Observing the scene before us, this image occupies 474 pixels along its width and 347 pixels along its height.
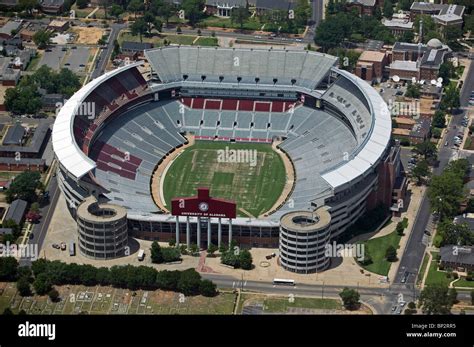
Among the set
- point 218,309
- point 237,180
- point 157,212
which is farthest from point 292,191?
point 218,309

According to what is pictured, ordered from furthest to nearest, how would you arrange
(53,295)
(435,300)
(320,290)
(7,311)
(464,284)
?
(464,284)
(320,290)
(53,295)
(435,300)
(7,311)

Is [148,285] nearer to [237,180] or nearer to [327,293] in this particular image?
[327,293]

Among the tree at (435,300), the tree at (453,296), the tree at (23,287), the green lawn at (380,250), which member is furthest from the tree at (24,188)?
the tree at (453,296)

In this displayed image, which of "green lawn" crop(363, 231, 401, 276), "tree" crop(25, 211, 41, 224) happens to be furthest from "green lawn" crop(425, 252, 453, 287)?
"tree" crop(25, 211, 41, 224)

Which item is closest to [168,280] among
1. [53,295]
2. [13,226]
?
[53,295]

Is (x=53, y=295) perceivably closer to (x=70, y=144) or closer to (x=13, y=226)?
(x=13, y=226)
